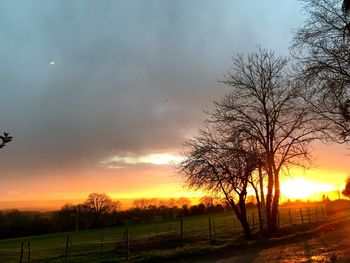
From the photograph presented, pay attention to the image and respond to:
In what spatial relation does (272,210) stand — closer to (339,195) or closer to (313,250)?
(313,250)

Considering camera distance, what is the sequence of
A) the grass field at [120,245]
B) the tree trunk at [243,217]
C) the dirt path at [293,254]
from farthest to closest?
the grass field at [120,245]
the tree trunk at [243,217]
the dirt path at [293,254]

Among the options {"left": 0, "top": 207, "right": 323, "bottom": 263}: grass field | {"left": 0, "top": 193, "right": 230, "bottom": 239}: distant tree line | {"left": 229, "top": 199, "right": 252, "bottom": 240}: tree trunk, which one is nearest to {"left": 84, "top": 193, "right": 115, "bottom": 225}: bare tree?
{"left": 0, "top": 193, "right": 230, "bottom": 239}: distant tree line

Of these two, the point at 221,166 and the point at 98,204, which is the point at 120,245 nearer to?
the point at 221,166

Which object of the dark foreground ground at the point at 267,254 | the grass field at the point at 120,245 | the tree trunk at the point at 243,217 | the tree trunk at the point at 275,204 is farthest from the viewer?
the grass field at the point at 120,245

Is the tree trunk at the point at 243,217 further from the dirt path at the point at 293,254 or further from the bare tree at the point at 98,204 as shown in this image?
the bare tree at the point at 98,204

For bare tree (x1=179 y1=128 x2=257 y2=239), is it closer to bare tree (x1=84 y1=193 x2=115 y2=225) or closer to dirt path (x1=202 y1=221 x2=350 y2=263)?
dirt path (x1=202 y1=221 x2=350 y2=263)

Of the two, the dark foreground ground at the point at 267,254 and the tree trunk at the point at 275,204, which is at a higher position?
the tree trunk at the point at 275,204

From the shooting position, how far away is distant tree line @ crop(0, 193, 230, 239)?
306ft

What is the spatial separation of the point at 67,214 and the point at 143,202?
2685 centimetres

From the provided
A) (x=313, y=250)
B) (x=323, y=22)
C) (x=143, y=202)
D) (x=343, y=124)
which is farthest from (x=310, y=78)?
(x=143, y=202)

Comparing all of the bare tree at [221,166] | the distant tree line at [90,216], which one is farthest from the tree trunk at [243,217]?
the distant tree line at [90,216]

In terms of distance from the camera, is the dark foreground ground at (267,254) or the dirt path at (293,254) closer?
the dirt path at (293,254)

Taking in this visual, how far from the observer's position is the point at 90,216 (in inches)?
4582

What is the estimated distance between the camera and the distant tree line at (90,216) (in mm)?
93312
